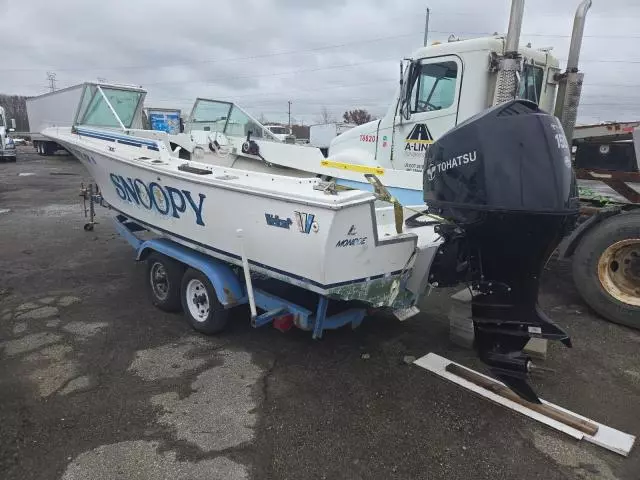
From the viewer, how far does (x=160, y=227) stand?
14.2 feet

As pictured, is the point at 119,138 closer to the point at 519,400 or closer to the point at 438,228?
the point at 438,228

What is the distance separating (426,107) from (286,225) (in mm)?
3339

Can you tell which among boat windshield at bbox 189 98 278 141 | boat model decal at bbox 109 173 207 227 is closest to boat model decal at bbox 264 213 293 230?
boat model decal at bbox 109 173 207 227

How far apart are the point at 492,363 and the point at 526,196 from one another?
37.8 inches

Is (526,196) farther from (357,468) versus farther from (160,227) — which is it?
(160,227)

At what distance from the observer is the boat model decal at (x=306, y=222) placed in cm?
279

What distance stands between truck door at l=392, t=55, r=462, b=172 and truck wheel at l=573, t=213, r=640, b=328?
196 centimetres

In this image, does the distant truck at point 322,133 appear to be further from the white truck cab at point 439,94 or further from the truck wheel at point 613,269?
the truck wheel at point 613,269

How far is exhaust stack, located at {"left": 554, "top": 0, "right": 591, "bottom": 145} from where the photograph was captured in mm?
5660

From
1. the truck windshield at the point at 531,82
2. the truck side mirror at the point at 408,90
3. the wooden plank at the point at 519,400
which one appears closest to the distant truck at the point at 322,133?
the truck windshield at the point at 531,82

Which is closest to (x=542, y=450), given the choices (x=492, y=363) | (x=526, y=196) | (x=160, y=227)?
(x=492, y=363)

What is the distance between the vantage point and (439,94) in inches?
216

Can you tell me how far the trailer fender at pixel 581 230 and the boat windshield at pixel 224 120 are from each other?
149 inches

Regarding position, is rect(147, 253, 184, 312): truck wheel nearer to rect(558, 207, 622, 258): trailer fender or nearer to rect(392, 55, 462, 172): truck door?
rect(392, 55, 462, 172): truck door
